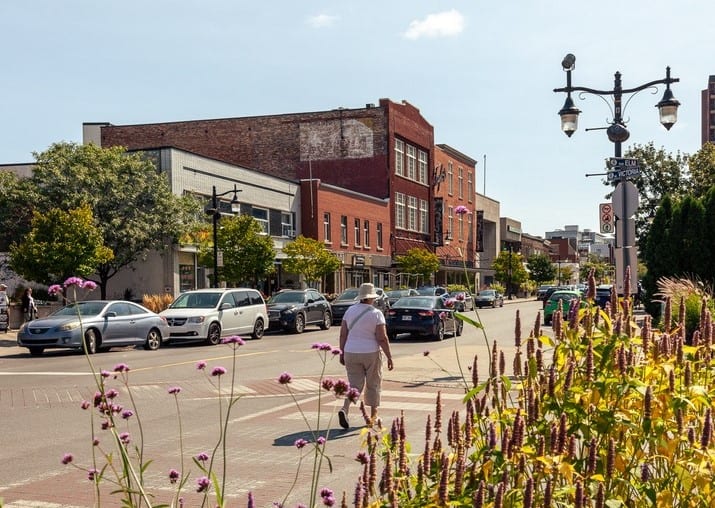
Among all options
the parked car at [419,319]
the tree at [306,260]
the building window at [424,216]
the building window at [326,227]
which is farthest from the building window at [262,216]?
the building window at [424,216]

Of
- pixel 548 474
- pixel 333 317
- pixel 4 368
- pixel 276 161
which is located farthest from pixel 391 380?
pixel 276 161

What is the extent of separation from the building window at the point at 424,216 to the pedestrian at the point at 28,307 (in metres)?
45.8

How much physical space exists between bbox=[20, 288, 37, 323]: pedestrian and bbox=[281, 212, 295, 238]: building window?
21570mm

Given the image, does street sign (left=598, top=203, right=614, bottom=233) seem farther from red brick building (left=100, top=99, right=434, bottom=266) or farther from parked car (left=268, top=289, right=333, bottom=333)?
red brick building (left=100, top=99, right=434, bottom=266)

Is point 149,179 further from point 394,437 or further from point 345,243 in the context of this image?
point 394,437

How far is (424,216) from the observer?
7381 cm

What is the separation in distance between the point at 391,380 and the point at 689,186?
89.4 feet

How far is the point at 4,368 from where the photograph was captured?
18.9 m

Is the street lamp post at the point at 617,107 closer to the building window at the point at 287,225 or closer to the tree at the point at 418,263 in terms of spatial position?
the building window at the point at 287,225

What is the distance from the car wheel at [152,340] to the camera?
23.9 m

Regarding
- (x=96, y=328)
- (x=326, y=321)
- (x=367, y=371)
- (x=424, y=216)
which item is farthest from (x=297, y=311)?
(x=424, y=216)

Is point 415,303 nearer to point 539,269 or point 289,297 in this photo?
point 289,297

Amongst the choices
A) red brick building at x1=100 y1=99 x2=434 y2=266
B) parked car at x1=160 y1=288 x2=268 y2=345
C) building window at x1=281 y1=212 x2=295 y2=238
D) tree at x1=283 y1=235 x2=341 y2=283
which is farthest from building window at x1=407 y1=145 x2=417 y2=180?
parked car at x1=160 y1=288 x2=268 y2=345

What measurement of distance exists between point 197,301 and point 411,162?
147ft
